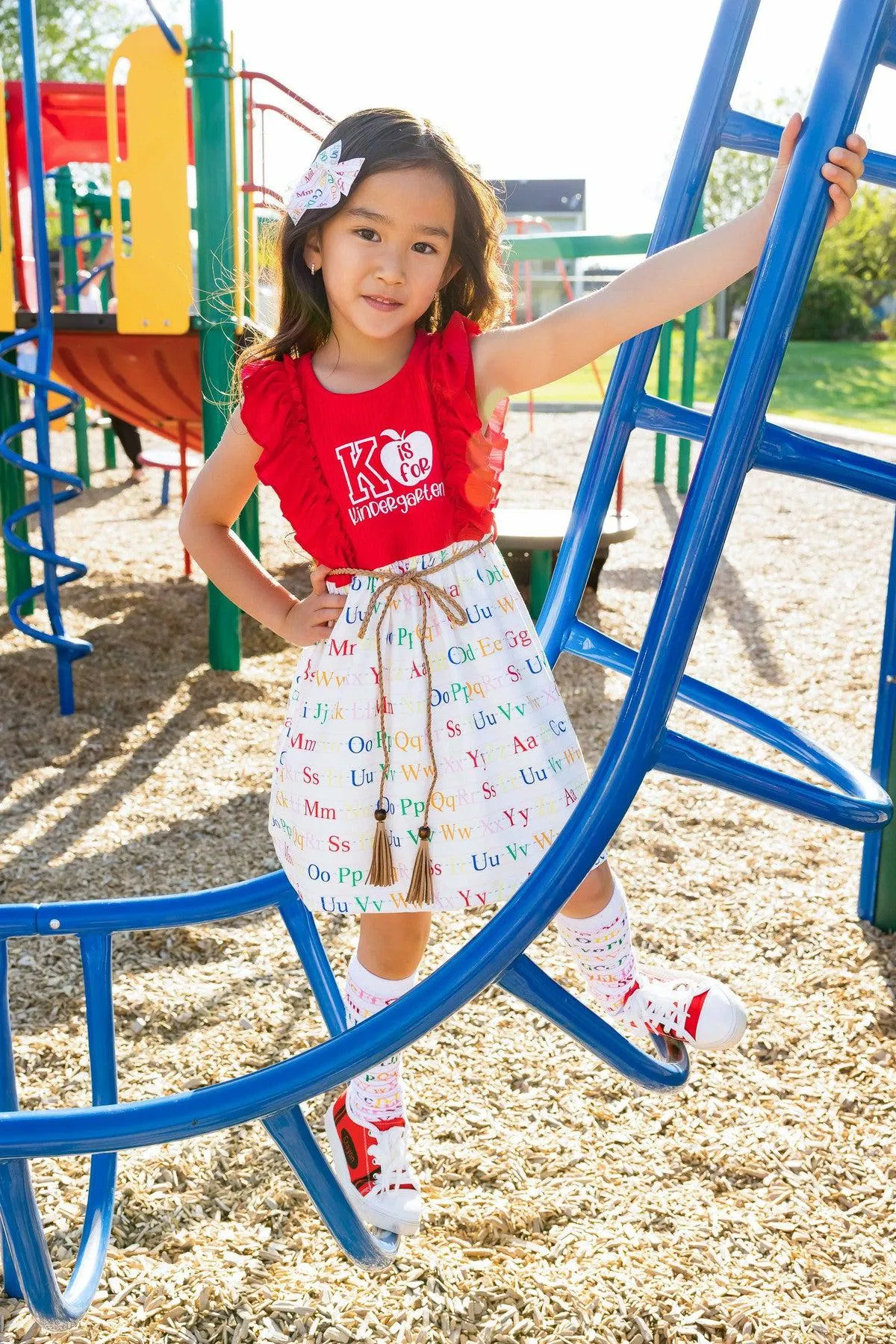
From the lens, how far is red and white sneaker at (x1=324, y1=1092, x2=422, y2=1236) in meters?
1.39

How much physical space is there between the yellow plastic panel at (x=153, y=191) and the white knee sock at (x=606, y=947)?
290cm

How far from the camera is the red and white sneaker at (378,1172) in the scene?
54.6 inches

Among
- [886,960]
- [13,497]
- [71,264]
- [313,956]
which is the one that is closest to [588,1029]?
[313,956]

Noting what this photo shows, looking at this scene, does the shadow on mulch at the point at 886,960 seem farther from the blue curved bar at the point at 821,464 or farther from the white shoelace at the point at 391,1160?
the blue curved bar at the point at 821,464

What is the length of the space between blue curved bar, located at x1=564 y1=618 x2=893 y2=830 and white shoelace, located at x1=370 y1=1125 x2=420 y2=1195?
0.59 m

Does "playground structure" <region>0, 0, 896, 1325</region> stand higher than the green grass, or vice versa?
"playground structure" <region>0, 0, 896, 1325</region>

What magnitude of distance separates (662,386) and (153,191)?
3.42m

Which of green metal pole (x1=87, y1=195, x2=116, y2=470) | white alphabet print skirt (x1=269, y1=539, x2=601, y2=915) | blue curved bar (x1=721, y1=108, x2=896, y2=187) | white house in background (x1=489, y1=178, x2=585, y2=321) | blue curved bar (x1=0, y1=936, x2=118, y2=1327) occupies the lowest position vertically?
white house in background (x1=489, y1=178, x2=585, y2=321)

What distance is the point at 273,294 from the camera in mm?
1550

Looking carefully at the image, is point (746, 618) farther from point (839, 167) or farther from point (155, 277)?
point (839, 167)

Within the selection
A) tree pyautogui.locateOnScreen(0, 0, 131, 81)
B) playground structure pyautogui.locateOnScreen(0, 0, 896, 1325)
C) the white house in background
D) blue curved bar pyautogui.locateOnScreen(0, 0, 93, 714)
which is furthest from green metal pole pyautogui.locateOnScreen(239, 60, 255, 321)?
the white house in background

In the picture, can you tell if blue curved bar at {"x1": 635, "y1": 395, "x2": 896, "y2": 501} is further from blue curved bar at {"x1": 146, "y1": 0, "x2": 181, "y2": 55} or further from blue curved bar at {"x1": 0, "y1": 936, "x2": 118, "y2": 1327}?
blue curved bar at {"x1": 146, "y1": 0, "x2": 181, "y2": 55}

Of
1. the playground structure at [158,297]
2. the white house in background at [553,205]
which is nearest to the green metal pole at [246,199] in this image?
the playground structure at [158,297]

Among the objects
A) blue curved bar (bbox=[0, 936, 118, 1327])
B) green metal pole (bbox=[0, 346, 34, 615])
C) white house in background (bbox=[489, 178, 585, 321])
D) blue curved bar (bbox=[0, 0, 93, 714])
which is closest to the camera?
blue curved bar (bbox=[0, 936, 118, 1327])
